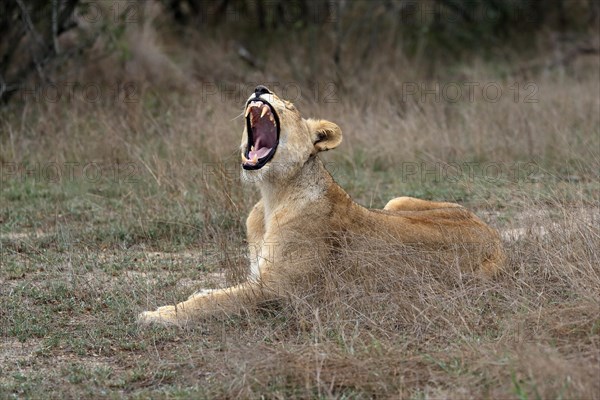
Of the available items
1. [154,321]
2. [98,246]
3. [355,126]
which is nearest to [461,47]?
[355,126]

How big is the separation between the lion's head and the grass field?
1.86ft

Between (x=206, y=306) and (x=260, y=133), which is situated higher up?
(x=260, y=133)

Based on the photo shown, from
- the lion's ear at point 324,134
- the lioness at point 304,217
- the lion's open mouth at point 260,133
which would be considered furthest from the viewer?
the lion's ear at point 324,134

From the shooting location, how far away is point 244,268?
533 centimetres

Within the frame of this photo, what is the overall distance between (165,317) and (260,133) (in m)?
1.12

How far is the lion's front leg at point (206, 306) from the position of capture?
4.75m

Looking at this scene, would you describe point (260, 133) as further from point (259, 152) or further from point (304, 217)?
point (304, 217)

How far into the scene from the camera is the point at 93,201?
7539 millimetres

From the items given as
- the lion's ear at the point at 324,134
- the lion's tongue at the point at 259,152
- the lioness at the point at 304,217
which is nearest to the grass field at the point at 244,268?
the lioness at the point at 304,217

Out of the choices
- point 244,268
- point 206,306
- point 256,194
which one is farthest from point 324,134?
point 256,194

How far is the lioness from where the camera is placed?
5000mm

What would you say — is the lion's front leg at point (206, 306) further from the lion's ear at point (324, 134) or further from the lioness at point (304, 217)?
the lion's ear at point (324, 134)

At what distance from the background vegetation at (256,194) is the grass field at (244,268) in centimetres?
2

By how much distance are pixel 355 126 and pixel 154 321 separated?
16.5 feet
